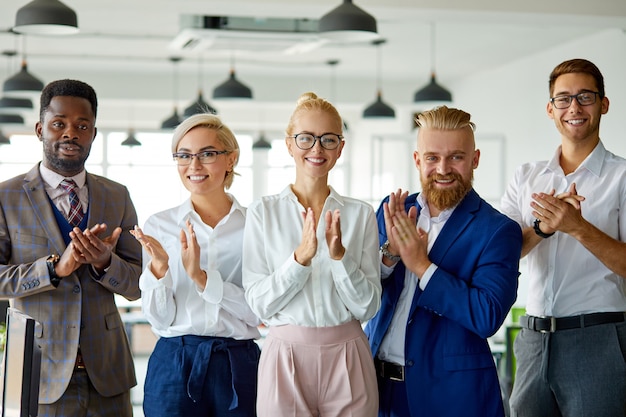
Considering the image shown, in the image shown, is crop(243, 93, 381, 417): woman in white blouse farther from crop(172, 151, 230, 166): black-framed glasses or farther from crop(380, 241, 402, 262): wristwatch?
crop(172, 151, 230, 166): black-framed glasses

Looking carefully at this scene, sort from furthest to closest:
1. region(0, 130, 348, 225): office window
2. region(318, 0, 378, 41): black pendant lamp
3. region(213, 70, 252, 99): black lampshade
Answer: region(0, 130, 348, 225): office window < region(213, 70, 252, 99): black lampshade < region(318, 0, 378, 41): black pendant lamp

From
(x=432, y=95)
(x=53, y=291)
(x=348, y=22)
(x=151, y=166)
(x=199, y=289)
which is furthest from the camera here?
(x=151, y=166)

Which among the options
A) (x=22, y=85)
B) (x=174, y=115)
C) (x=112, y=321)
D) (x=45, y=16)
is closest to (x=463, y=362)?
(x=112, y=321)

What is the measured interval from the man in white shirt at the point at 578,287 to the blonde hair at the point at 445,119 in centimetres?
43

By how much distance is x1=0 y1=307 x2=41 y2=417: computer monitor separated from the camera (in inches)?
94.9

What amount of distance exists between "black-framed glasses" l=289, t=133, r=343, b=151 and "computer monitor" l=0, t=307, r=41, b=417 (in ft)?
3.11

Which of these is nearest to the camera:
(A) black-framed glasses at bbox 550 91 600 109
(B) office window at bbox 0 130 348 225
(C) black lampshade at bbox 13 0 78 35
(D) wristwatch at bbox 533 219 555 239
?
(D) wristwatch at bbox 533 219 555 239

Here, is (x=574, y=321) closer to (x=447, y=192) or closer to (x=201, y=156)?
(x=447, y=192)

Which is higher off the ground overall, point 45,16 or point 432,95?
point 432,95

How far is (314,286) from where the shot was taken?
2.78 m

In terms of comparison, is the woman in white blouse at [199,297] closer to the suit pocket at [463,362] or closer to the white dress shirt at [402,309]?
the white dress shirt at [402,309]

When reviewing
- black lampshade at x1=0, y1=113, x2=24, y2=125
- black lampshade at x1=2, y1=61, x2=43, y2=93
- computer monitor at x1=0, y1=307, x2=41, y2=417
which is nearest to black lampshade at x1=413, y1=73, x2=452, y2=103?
black lampshade at x1=2, y1=61, x2=43, y2=93

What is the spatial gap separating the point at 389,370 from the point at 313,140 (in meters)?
0.77

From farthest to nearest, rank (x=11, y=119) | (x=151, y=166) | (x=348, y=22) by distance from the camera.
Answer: (x=151, y=166) → (x=11, y=119) → (x=348, y=22)
